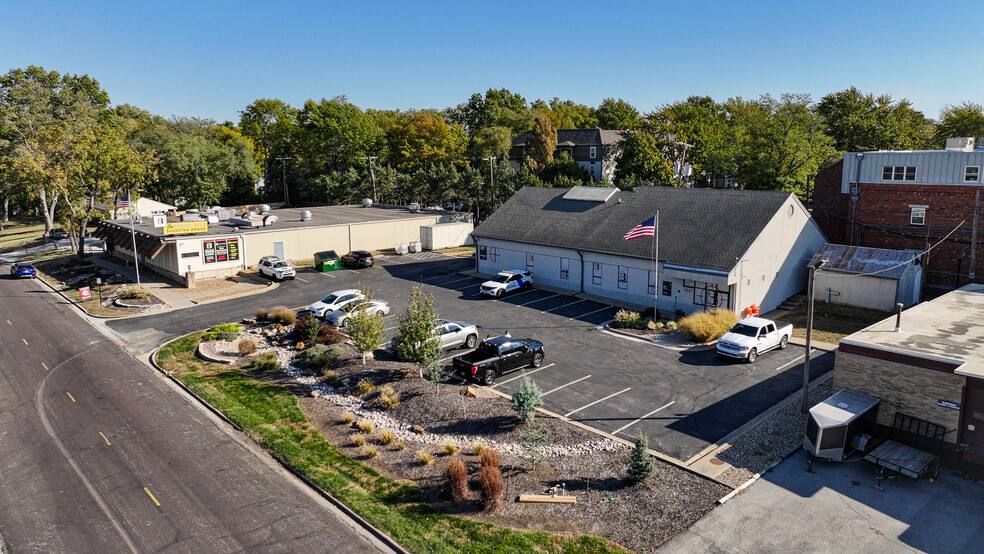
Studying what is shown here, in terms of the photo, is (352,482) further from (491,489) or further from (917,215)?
(917,215)

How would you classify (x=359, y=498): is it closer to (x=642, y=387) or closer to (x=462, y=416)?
(x=462, y=416)

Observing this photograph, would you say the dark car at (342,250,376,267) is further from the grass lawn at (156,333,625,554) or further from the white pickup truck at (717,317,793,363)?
the white pickup truck at (717,317,793,363)

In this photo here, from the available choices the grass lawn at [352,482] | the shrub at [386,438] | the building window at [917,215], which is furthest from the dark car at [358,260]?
the building window at [917,215]

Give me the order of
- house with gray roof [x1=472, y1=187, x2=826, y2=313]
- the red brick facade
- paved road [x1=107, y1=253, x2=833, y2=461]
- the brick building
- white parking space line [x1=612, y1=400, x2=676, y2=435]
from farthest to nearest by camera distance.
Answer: the red brick facade < the brick building < house with gray roof [x1=472, y1=187, x2=826, y2=313] < paved road [x1=107, y1=253, x2=833, y2=461] < white parking space line [x1=612, y1=400, x2=676, y2=435]

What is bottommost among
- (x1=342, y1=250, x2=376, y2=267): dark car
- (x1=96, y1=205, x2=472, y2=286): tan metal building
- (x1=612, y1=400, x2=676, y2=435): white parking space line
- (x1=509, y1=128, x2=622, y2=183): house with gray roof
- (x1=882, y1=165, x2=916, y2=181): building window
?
(x1=612, y1=400, x2=676, y2=435): white parking space line

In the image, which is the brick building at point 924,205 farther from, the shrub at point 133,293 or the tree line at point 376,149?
the shrub at point 133,293

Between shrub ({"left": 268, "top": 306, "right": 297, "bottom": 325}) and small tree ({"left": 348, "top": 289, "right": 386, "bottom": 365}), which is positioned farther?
shrub ({"left": 268, "top": 306, "right": 297, "bottom": 325})

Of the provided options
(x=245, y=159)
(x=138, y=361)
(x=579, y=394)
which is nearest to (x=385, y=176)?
(x=245, y=159)

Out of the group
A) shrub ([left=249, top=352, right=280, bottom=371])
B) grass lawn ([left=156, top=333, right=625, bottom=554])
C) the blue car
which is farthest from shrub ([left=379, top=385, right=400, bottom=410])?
the blue car
